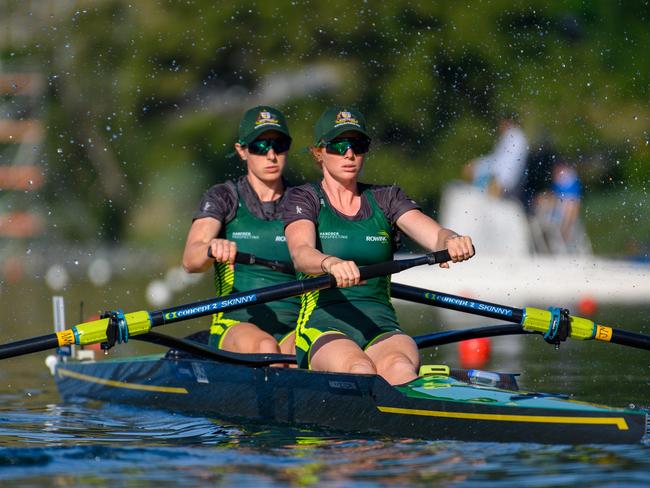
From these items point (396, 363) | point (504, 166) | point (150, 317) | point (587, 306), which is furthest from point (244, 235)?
point (504, 166)

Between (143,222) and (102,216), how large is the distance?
1117mm

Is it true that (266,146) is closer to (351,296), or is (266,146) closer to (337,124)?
(337,124)

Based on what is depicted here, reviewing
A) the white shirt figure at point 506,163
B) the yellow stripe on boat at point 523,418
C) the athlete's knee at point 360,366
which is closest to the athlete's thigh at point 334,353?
the athlete's knee at point 360,366

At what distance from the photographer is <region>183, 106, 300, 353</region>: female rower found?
10195 millimetres

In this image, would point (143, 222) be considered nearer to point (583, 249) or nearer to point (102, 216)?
point (102, 216)

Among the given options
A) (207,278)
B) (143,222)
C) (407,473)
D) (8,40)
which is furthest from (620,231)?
(407,473)

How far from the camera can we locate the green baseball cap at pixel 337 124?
9109 mm

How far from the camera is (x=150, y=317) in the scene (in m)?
9.23

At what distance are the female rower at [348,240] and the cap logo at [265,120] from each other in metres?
0.94

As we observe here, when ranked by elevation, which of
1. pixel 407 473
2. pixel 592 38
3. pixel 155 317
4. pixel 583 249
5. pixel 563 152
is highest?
pixel 592 38

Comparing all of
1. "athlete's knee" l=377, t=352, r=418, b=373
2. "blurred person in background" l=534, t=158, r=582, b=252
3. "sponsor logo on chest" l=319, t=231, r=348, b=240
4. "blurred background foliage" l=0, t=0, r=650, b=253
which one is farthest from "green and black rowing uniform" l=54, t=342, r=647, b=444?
"blurred background foliage" l=0, t=0, r=650, b=253

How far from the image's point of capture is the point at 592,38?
2994cm

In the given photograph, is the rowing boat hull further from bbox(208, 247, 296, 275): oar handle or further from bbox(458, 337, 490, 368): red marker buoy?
bbox(458, 337, 490, 368): red marker buoy

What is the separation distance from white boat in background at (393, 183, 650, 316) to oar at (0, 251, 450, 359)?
400 inches
